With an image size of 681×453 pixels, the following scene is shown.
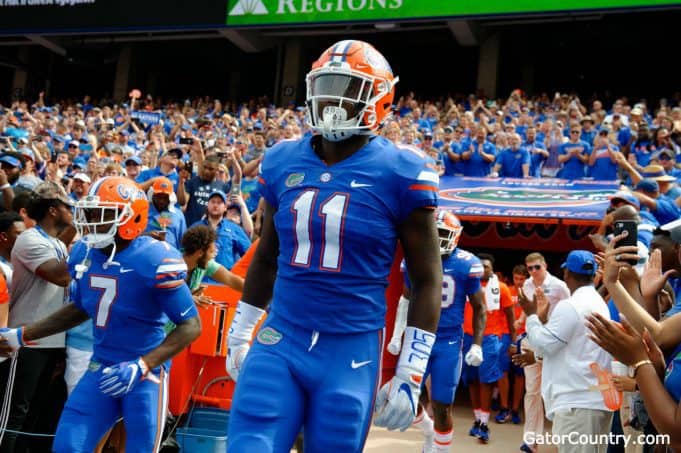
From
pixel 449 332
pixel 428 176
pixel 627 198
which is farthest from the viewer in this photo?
pixel 627 198

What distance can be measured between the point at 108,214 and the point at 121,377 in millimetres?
912

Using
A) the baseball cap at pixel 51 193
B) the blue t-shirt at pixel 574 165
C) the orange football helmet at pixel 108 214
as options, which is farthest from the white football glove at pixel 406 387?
the blue t-shirt at pixel 574 165

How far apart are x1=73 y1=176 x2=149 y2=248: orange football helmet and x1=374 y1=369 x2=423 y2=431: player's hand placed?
199 cm

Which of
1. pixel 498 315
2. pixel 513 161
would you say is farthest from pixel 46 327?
pixel 513 161

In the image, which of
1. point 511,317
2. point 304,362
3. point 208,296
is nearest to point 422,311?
point 304,362

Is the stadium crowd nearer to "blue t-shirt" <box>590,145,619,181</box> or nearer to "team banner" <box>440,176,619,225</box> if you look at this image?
"blue t-shirt" <box>590,145,619,181</box>

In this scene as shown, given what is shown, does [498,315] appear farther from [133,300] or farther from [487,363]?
[133,300]

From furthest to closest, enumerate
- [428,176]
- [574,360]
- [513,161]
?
[513,161] → [574,360] → [428,176]

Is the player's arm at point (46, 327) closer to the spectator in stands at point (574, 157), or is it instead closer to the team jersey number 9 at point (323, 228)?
the team jersey number 9 at point (323, 228)

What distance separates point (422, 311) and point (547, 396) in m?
2.64

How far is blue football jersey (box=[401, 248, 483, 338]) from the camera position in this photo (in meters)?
6.52

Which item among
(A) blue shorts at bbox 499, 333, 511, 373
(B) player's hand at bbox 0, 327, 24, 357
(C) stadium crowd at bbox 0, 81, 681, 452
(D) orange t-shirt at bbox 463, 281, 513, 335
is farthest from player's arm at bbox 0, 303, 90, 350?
(A) blue shorts at bbox 499, 333, 511, 373

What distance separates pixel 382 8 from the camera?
22812 millimetres

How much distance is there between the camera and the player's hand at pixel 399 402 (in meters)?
2.76
